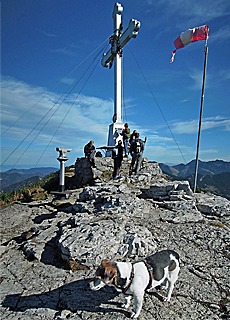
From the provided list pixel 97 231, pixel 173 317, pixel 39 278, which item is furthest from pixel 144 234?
pixel 39 278

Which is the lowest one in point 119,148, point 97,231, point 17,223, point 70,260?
point 17,223

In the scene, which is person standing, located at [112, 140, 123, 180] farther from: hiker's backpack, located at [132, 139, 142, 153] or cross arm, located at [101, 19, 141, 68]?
cross arm, located at [101, 19, 141, 68]

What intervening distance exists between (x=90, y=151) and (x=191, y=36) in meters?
8.43

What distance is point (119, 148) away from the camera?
1123cm

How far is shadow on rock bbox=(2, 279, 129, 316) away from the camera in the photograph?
132 inches

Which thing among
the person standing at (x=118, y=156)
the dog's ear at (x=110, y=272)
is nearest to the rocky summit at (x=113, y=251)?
the dog's ear at (x=110, y=272)

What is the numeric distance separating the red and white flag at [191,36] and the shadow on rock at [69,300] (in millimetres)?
10094

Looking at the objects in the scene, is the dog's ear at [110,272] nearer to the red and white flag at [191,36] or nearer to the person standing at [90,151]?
the red and white flag at [191,36]

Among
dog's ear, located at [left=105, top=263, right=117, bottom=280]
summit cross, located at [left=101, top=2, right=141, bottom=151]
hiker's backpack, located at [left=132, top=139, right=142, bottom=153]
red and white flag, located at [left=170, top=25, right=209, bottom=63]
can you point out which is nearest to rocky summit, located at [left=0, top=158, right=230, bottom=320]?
dog's ear, located at [left=105, top=263, right=117, bottom=280]

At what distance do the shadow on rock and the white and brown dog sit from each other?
41 cm

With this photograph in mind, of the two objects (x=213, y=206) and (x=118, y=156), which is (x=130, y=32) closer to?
(x=118, y=156)

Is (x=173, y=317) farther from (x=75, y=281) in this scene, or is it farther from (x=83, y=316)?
(x=75, y=281)

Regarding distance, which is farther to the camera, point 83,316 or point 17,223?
point 17,223

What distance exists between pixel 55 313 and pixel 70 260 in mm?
1290
